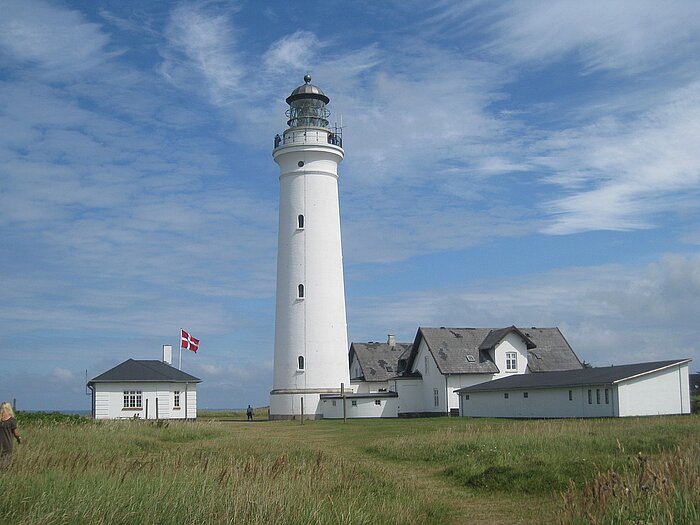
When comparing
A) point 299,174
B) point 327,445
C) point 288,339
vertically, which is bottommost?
point 327,445

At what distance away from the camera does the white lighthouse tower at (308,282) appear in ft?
135

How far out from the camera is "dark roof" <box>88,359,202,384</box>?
4288 cm

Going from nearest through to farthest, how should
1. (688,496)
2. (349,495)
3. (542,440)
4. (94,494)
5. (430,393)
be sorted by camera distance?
(688,496) → (94,494) → (349,495) → (542,440) → (430,393)

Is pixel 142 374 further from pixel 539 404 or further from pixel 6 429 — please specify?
pixel 6 429

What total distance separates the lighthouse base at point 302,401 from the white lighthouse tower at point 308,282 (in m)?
0.05

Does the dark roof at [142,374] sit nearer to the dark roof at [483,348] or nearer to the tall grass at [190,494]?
the dark roof at [483,348]

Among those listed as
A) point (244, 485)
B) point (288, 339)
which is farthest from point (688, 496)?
Answer: point (288, 339)

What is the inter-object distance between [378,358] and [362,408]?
14.1 m

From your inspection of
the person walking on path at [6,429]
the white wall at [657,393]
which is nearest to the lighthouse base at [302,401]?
the white wall at [657,393]

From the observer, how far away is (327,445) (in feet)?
78.0

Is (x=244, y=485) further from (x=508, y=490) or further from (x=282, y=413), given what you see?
(x=282, y=413)

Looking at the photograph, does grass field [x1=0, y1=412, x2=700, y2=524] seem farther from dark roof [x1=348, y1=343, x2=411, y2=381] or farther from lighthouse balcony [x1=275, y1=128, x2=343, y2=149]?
dark roof [x1=348, y1=343, x2=411, y2=381]

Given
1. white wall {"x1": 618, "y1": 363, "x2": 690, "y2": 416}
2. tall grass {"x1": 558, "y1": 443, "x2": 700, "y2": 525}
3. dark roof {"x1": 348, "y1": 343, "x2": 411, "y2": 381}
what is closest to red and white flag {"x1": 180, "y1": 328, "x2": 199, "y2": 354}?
dark roof {"x1": 348, "y1": 343, "x2": 411, "y2": 381}

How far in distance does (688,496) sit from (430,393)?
127 ft
